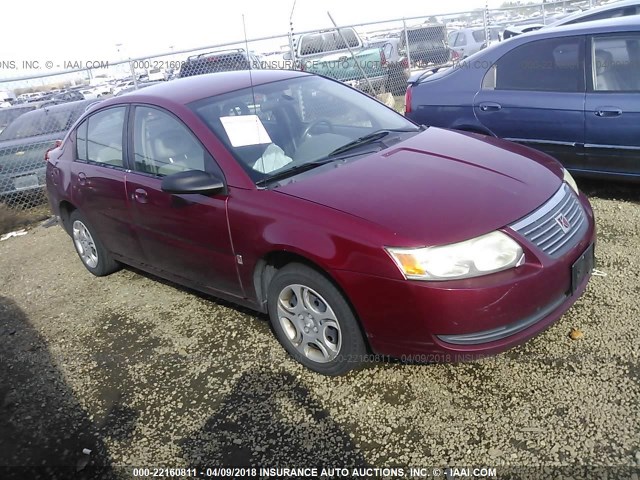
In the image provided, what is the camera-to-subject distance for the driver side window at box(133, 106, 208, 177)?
343cm

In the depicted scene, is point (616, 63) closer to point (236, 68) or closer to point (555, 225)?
point (555, 225)

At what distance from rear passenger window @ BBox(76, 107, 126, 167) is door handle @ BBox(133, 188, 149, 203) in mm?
349

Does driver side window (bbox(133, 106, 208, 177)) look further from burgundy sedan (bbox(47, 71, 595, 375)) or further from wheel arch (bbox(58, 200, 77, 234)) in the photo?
wheel arch (bbox(58, 200, 77, 234))

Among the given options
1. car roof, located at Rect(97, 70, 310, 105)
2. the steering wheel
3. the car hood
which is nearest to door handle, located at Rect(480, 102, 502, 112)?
the car hood

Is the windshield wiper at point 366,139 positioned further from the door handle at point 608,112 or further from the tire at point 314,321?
the door handle at point 608,112

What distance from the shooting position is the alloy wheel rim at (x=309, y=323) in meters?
2.90

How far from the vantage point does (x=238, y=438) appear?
8.91 feet

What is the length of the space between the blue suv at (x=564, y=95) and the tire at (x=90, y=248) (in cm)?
353

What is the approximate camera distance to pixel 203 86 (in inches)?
152

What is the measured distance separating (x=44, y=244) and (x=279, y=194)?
4.60m

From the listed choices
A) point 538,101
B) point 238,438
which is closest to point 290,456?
point 238,438

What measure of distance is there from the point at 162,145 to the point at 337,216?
162cm

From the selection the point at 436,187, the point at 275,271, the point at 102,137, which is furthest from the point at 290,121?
the point at 102,137

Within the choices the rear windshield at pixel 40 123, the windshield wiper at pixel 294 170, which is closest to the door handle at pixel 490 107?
the windshield wiper at pixel 294 170
